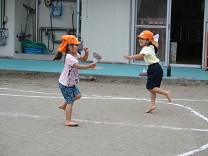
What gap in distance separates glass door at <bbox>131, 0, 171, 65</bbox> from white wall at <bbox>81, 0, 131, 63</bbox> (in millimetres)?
259

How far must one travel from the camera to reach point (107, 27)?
1595 centimetres

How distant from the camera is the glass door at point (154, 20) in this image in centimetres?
1546

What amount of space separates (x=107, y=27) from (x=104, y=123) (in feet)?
27.7

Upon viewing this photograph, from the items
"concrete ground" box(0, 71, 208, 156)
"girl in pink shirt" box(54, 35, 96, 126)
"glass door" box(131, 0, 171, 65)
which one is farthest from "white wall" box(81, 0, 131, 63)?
"girl in pink shirt" box(54, 35, 96, 126)

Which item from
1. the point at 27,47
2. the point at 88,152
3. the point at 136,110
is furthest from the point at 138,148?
the point at 27,47

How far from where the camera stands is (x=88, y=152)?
6164 millimetres

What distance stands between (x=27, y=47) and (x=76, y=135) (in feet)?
34.8

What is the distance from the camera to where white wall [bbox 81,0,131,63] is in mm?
15773

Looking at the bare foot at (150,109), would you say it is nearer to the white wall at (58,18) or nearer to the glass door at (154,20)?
the glass door at (154,20)

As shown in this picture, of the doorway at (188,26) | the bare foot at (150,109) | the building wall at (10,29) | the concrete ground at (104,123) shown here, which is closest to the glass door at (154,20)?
the concrete ground at (104,123)

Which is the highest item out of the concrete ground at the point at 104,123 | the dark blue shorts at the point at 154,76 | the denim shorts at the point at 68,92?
the dark blue shorts at the point at 154,76

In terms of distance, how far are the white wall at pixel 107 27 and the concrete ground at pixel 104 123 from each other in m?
3.69

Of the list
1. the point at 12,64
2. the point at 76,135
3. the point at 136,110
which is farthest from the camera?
the point at 12,64

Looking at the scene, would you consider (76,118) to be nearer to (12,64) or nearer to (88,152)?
Answer: (88,152)
